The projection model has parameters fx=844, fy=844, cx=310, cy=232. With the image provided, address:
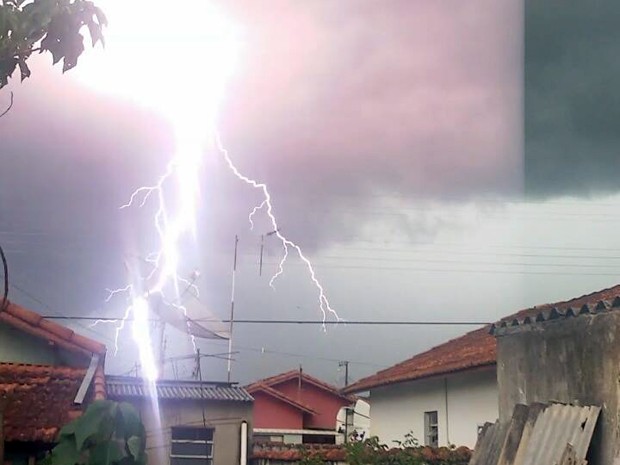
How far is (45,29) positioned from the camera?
112 inches

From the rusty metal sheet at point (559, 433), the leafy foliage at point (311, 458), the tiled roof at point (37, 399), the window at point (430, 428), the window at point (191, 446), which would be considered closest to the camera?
the rusty metal sheet at point (559, 433)

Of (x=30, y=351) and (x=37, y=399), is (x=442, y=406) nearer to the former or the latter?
(x=30, y=351)

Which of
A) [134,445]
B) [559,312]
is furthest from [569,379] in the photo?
[134,445]

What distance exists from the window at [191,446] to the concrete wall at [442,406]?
3.44 meters

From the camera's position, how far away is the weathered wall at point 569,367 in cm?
470

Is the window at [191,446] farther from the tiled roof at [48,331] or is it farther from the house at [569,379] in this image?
the house at [569,379]

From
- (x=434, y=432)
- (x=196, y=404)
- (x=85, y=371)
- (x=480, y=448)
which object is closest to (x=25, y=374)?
(x=85, y=371)

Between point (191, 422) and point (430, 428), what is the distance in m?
3.99

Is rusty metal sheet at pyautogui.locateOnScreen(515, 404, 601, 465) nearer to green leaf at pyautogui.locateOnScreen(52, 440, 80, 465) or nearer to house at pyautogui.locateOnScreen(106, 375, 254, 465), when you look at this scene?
green leaf at pyautogui.locateOnScreen(52, 440, 80, 465)

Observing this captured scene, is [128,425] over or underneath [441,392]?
underneath

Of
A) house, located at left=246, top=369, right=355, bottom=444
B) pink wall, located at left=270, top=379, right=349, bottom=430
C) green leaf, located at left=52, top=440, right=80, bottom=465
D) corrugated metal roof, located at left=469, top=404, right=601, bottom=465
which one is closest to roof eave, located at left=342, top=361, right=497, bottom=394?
house, located at left=246, top=369, right=355, bottom=444

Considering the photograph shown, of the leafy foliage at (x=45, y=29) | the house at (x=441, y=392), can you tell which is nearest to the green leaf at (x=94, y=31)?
the leafy foliage at (x=45, y=29)

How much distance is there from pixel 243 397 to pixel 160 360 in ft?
8.53

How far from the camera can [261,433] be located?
19734 millimetres
